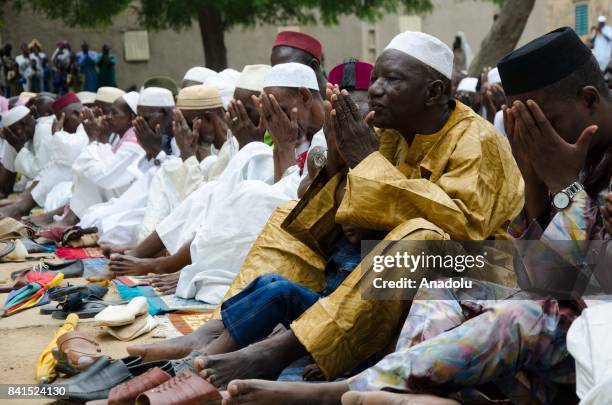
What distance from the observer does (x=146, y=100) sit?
25.9 feet

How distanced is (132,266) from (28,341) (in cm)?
145

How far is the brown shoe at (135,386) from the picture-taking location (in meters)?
3.51

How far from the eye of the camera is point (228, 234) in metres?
5.58

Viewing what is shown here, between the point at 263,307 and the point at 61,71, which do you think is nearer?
the point at 263,307

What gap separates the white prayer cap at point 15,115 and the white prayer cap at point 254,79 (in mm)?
5335

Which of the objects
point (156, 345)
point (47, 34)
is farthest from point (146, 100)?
point (47, 34)

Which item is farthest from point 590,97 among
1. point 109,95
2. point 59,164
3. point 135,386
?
point 109,95

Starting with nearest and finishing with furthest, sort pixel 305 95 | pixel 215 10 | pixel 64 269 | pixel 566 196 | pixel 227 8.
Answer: pixel 566 196 < pixel 305 95 < pixel 64 269 < pixel 227 8 < pixel 215 10

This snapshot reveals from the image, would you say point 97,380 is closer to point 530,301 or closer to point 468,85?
point 530,301

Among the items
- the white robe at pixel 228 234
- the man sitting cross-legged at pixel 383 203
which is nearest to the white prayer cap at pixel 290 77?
the white robe at pixel 228 234

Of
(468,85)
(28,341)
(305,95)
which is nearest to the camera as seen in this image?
(28,341)

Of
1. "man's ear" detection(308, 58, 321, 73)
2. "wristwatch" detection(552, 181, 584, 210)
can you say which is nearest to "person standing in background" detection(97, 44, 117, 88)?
"man's ear" detection(308, 58, 321, 73)

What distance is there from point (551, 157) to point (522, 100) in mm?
308

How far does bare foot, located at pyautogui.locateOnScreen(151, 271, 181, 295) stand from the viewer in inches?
234
